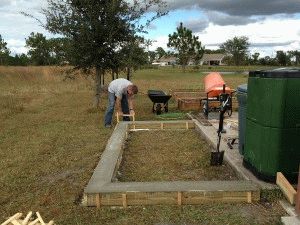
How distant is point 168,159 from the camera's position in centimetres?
707

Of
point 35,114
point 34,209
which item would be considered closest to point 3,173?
point 34,209

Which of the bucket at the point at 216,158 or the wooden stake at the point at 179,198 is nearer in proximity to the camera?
the wooden stake at the point at 179,198

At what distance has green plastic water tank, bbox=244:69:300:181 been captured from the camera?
4.84 meters

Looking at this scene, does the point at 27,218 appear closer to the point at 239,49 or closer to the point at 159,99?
the point at 159,99

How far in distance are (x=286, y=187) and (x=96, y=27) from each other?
31.6 feet

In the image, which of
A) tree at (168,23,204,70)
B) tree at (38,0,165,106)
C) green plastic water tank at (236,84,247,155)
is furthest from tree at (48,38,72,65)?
tree at (168,23,204,70)

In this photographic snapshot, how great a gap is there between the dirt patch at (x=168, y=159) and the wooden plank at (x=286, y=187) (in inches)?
41.0

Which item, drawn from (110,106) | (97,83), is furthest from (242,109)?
(97,83)

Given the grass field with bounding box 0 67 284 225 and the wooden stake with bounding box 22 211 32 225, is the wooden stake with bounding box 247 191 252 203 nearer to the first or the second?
the grass field with bounding box 0 67 284 225

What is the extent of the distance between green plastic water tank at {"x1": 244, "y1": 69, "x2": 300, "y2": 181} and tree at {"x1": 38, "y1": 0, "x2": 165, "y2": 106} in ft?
27.9

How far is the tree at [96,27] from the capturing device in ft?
42.7

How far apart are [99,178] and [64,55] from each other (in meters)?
9.18

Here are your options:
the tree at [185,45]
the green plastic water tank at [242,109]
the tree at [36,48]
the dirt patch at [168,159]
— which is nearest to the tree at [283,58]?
the tree at [185,45]

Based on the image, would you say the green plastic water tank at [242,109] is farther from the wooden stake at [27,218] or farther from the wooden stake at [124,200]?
the wooden stake at [27,218]
